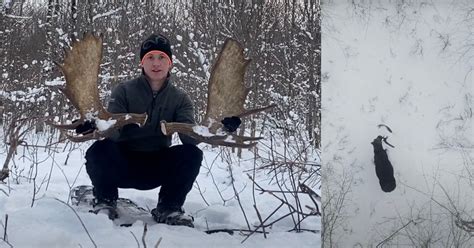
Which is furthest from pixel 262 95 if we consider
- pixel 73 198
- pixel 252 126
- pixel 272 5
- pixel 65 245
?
pixel 65 245

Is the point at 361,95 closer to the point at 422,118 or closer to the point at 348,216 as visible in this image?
the point at 422,118

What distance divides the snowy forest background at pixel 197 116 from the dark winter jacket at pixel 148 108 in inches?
16.4

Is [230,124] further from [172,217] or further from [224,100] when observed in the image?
[172,217]

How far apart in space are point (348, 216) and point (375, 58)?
64 cm

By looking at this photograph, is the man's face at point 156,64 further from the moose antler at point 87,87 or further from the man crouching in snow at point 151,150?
the moose antler at point 87,87

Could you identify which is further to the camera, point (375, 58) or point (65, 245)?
point (65, 245)

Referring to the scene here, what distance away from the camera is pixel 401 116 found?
2270 mm

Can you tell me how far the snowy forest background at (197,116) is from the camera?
2.94m

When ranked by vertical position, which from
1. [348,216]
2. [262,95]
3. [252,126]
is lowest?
[348,216]

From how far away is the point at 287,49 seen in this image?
1046 cm

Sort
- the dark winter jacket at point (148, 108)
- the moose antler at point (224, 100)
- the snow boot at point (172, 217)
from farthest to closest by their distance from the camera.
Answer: the dark winter jacket at point (148, 108) < the snow boot at point (172, 217) < the moose antler at point (224, 100)

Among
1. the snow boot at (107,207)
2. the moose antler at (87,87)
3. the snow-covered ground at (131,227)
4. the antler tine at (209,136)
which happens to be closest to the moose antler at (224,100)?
the antler tine at (209,136)

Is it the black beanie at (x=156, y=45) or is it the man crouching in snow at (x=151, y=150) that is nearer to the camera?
the man crouching in snow at (x=151, y=150)

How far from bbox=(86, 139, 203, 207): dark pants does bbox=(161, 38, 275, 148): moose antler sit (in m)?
0.37
